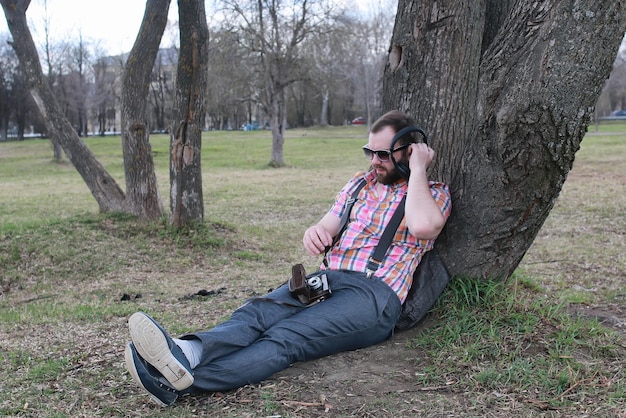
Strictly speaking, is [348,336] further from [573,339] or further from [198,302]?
[198,302]

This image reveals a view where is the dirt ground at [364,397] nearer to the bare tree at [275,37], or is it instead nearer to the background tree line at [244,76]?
the background tree line at [244,76]

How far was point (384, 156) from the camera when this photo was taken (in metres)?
3.71

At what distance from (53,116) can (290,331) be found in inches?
288

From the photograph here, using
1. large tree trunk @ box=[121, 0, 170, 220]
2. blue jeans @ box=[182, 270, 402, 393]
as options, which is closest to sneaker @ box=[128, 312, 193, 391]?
blue jeans @ box=[182, 270, 402, 393]

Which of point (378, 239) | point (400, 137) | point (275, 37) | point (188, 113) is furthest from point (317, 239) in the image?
point (275, 37)

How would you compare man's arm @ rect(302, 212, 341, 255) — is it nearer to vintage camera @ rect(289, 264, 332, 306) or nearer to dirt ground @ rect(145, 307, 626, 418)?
vintage camera @ rect(289, 264, 332, 306)

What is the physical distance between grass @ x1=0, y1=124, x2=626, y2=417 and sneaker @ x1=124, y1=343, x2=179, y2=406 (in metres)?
0.08

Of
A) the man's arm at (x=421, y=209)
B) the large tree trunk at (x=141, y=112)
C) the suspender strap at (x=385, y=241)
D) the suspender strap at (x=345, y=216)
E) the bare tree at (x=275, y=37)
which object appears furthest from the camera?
the bare tree at (x=275, y=37)

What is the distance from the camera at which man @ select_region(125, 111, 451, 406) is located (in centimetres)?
293

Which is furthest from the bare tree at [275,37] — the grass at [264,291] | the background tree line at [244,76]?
the grass at [264,291]

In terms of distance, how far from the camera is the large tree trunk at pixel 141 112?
8.77 metres

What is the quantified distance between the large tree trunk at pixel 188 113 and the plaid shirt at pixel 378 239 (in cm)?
479

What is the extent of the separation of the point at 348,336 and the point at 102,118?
239 feet

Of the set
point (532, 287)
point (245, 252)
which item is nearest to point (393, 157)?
point (532, 287)
